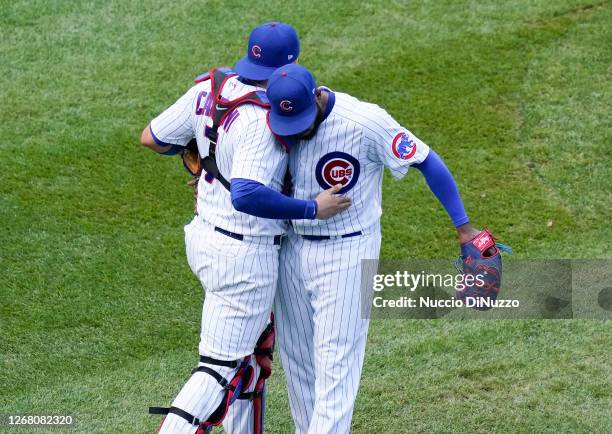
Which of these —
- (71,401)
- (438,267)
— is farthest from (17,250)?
(438,267)

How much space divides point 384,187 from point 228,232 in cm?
297

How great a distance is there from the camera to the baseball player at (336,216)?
4492 millimetres

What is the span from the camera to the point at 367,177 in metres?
4.65

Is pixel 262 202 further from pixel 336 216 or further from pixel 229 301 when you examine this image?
pixel 229 301

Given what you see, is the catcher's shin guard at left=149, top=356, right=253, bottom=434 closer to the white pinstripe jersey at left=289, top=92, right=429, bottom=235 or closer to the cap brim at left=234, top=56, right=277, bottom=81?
the white pinstripe jersey at left=289, top=92, right=429, bottom=235

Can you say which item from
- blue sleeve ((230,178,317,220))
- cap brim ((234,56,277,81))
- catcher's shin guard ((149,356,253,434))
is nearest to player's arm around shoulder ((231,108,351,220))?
blue sleeve ((230,178,317,220))

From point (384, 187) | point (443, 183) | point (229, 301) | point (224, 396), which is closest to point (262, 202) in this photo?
point (229, 301)

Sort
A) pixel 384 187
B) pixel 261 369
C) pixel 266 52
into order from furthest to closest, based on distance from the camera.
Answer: pixel 384 187 < pixel 261 369 < pixel 266 52

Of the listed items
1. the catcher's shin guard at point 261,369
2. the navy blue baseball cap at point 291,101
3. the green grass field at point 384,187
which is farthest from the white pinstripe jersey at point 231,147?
the green grass field at point 384,187

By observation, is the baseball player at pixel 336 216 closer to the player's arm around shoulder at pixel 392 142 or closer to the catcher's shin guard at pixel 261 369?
the player's arm around shoulder at pixel 392 142

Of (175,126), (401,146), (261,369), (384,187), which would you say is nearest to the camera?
(401,146)

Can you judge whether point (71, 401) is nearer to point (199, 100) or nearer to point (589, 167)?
point (199, 100)

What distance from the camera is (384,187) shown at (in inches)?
296

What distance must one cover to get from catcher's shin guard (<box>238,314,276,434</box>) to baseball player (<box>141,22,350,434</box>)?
14cm
